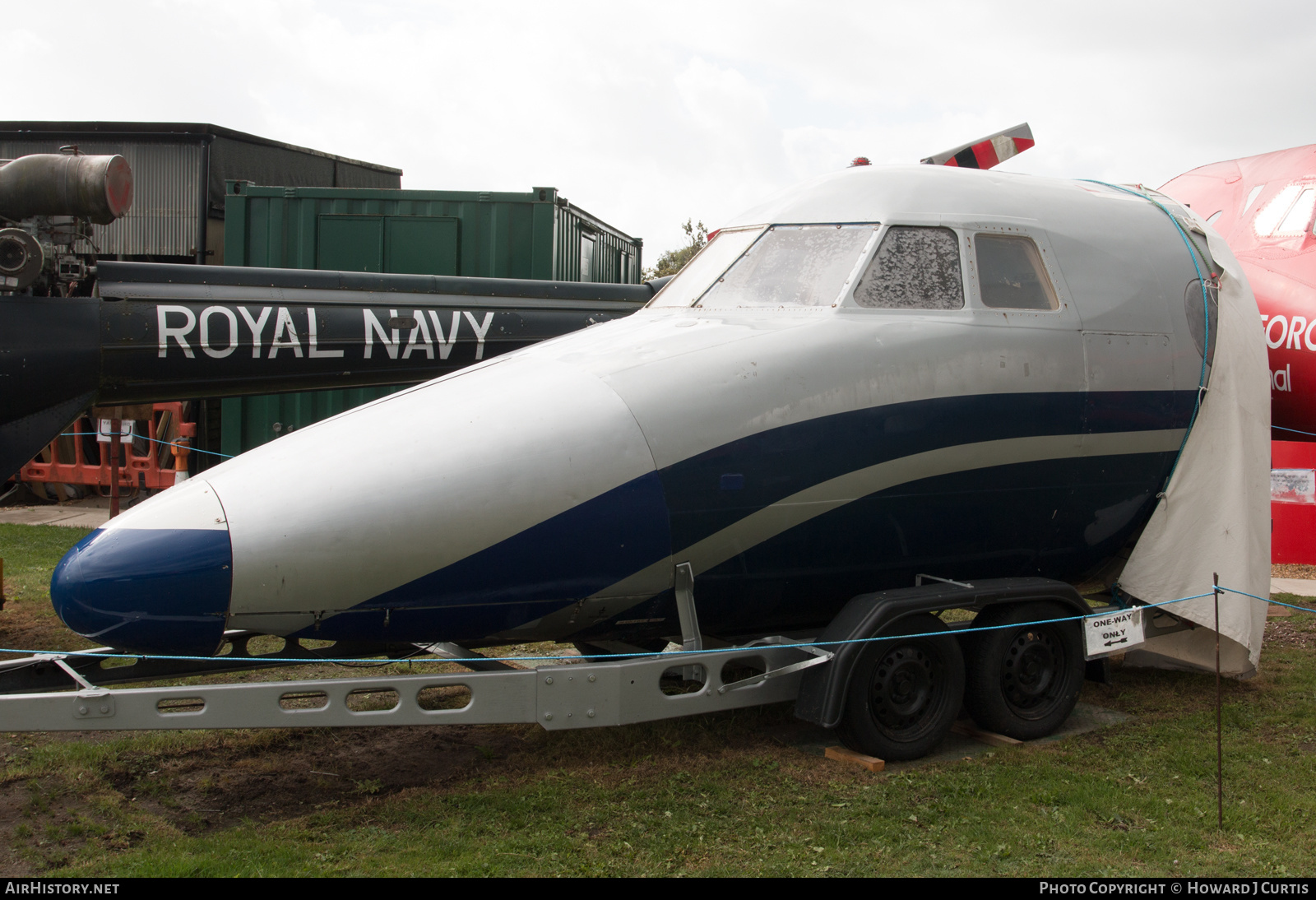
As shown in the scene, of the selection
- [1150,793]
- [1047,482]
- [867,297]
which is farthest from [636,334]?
[1150,793]

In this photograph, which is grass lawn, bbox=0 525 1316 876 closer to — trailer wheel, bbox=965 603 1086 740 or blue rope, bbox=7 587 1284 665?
trailer wheel, bbox=965 603 1086 740

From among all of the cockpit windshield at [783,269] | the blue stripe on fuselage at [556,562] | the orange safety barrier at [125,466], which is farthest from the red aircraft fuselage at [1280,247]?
the orange safety barrier at [125,466]

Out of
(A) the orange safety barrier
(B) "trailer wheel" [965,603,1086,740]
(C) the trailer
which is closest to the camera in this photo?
(C) the trailer

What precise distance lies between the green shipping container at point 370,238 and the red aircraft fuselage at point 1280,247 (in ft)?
23.4

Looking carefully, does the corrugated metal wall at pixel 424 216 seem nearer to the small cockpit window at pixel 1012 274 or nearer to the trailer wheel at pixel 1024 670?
the small cockpit window at pixel 1012 274

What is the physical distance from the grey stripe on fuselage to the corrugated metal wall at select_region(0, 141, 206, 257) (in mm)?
12828

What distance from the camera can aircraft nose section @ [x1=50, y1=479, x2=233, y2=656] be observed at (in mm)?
4297

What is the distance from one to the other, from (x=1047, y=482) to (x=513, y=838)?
3494mm

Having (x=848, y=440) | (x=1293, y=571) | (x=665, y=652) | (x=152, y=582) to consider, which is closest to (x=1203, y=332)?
(x=848, y=440)

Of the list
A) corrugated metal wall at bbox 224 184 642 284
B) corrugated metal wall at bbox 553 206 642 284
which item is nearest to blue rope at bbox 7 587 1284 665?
corrugated metal wall at bbox 224 184 642 284

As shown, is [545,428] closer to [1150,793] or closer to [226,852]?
[226,852]

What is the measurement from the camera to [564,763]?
568 centimetres

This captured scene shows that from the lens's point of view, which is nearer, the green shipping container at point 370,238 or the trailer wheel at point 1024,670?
the trailer wheel at point 1024,670

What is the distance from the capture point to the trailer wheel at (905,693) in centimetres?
544
